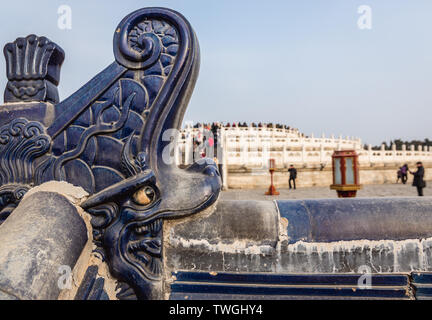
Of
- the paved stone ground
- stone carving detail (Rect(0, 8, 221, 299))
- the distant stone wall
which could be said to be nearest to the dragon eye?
stone carving detail (Rect(0, 8, 221, 299))

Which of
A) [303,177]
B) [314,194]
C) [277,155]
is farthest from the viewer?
[277,155]

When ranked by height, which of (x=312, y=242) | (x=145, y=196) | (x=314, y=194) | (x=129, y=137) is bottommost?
(x=314, y=194)

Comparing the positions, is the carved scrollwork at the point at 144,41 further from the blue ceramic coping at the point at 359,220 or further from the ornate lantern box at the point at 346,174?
the ornate lantern box at the point at 346,174

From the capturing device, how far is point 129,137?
141 cm

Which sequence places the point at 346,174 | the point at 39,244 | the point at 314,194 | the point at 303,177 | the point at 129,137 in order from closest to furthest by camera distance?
1. the point at 39,244
2. the point at 129,137
3. the point at 346,174
4. the point at 314,194
5. the point at 303,177

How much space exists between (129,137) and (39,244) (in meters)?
0.58

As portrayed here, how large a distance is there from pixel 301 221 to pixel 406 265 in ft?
1.52

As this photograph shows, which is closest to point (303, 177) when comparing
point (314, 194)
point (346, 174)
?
point (314, 194)

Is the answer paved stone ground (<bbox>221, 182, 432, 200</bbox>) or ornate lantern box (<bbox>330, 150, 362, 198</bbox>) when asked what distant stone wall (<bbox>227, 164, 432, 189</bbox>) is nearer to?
paved stone ground (<bbox>221, 182, 432, 200</bbox>)

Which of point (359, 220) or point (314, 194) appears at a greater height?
point (359, 220)

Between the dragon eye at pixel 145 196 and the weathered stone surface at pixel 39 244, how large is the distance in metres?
0.25

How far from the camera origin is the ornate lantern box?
708cm

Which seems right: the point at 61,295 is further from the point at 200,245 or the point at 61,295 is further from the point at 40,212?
the point at 200,245

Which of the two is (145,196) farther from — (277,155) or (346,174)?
(277,155)
